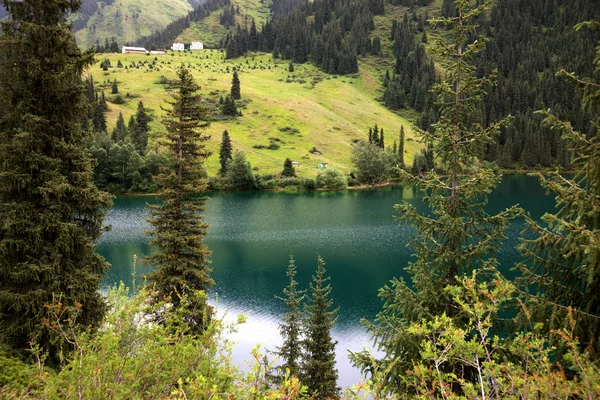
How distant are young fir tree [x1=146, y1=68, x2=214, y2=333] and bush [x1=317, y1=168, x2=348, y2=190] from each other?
79335mm

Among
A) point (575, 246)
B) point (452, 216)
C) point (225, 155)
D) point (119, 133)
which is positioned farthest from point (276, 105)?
point (575, 246)

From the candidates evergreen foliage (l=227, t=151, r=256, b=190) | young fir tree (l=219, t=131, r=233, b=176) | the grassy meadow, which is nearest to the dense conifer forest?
evergreen foliage (l=227, t=151, r=256, b=190)

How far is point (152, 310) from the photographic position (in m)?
10.1

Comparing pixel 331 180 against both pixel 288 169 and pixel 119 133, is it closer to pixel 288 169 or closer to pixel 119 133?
pixel 288 169

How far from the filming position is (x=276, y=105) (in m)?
143

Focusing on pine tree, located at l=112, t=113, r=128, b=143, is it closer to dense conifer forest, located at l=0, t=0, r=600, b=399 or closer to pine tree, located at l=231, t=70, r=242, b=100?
pine tree, located at l=231, t=70, r=242, b=100

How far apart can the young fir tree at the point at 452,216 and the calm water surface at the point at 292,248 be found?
6728mm

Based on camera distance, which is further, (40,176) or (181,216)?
(181,216)

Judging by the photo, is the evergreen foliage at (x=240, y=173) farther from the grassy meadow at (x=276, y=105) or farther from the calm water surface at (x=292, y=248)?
the grassy meadow at (x=276, y=105)

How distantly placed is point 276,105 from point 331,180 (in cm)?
5450

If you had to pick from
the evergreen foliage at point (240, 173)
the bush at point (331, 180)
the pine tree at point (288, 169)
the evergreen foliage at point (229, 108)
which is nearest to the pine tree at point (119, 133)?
the evergreen foliage at point (240, 173)

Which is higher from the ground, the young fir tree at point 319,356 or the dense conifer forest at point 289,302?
the dense conifer forest at point 289,302

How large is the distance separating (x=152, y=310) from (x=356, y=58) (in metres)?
203

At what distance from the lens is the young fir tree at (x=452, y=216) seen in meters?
11.5
